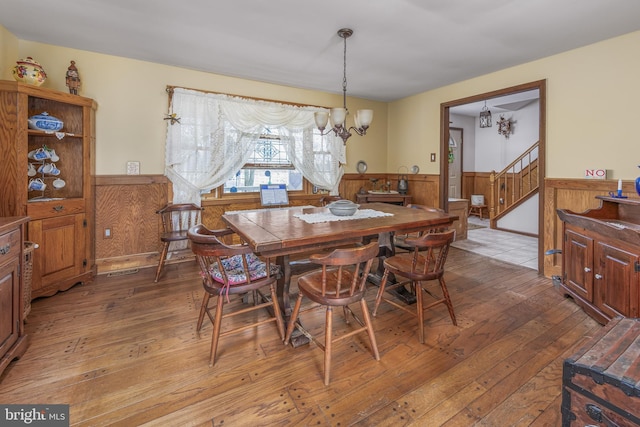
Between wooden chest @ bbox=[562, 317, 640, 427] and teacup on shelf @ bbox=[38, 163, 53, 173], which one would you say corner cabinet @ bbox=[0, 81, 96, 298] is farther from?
wooden chest @ bbox=[562, 317, 640, 427]

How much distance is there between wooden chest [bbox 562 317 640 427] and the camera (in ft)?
3.20

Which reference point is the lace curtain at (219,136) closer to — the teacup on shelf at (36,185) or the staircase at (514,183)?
the teacup on shelf at (36,185)

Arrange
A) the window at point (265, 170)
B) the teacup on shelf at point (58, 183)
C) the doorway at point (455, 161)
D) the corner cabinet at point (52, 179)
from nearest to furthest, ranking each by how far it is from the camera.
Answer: the corner cabinet at point (52, 179), the teacup on shelf at point (58, 183), the window at point (265, 170), the doorway at point (455, 161)

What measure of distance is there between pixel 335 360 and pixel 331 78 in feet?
11.9

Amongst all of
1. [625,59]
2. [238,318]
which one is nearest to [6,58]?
[238,318]

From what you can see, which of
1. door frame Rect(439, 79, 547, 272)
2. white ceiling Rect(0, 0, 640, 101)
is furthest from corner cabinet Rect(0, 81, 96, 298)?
door frame Rect(439, 79, 547, 272)

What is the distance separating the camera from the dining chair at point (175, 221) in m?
3.36

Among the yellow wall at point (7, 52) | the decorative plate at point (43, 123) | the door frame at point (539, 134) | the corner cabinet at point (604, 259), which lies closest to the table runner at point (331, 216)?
the corner cabinet at point (604, 259)

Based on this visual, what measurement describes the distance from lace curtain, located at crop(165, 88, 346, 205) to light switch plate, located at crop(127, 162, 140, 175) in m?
0.31

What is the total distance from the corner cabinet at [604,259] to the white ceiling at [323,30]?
1638mm

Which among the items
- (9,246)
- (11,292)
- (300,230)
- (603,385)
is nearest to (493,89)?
(300,230)

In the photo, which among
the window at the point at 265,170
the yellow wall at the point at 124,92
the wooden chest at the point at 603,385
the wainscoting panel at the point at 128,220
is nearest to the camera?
the wooden chest at the point at 603,385

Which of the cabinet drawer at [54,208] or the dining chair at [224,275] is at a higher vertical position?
the cabinet drawer at [54,208]

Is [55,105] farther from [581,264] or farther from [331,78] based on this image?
[581,264]
